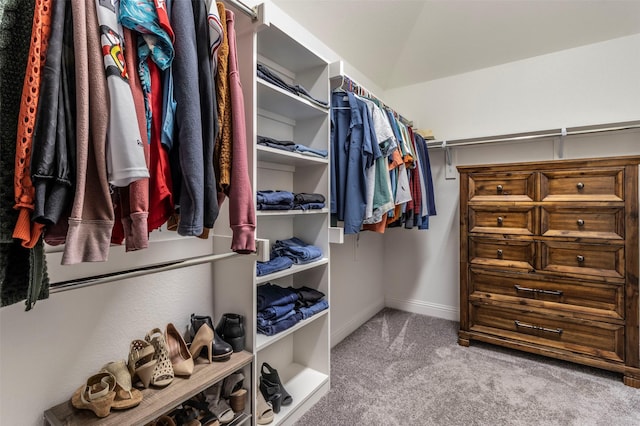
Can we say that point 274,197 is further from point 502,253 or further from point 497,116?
point 497,116

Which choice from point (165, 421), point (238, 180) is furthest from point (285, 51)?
point (165, 421)

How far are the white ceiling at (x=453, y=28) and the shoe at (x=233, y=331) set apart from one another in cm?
173

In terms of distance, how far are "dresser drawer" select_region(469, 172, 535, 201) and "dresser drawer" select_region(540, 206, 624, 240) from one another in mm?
160

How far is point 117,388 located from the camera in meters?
0.97

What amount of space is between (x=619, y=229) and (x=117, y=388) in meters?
2.61

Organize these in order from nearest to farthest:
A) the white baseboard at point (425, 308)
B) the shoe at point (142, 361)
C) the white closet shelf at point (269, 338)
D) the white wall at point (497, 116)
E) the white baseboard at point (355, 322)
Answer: the shoe at point (142, 361)
the white closet shelf at point (269, 338)
the white wall at point (497, 116)
the white baseboard at point (355, 322)
the white baseboard at point (425, 308)

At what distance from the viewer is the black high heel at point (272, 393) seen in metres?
1.45

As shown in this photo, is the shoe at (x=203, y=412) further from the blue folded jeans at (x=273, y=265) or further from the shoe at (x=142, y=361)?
the blue folded jeans at (x=273, y=265)

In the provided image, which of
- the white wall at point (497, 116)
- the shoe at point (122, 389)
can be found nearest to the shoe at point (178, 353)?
the shoe at point (122, 389)

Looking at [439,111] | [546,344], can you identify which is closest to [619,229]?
[546,344]

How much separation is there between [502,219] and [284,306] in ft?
5.40

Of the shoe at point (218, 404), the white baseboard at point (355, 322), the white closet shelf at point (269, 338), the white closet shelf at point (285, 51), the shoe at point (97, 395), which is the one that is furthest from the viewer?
the white baseboard at point (355, 322)

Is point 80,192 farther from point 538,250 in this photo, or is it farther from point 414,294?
point 414,294

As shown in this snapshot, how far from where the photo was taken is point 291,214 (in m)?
1.52
